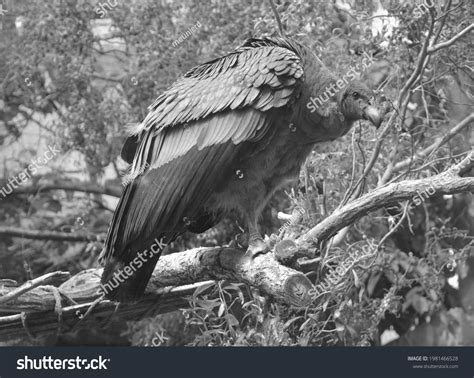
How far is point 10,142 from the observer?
5.90 metres

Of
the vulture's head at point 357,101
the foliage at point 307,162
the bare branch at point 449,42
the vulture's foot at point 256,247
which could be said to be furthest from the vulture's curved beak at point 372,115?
the bare branch at point 449,42

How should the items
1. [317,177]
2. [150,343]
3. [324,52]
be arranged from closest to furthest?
[317,177] < [324,52] < [150,343]

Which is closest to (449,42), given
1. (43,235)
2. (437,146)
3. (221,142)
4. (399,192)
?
(437,146)

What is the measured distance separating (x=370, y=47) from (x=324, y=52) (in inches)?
11.7

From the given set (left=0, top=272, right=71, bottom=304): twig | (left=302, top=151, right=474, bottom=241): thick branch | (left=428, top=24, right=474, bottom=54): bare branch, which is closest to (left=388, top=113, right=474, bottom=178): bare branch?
(left=428, top=24, right=474, bottom=54): bare branch

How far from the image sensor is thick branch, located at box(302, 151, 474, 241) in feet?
8.76

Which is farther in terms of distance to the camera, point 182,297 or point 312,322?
point 312,322

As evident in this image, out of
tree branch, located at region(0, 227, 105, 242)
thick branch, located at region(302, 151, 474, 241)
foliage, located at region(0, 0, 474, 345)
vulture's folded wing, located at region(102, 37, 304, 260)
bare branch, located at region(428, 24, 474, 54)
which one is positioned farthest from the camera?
tree branch, located at region(0, 227, 105, 242)

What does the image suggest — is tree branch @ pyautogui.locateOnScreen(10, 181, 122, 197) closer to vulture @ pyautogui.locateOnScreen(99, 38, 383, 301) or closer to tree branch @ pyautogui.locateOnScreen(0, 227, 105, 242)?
tree branch @ pyautogui.locateOnScreen(0, 227, 105, 242)

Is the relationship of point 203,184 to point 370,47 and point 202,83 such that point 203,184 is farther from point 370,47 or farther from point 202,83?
point 370,47

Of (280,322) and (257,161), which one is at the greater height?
(257,161)

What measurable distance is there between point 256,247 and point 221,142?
43cm

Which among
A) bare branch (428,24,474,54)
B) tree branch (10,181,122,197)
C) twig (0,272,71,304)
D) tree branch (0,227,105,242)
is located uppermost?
bare branch (428,24,474,54)

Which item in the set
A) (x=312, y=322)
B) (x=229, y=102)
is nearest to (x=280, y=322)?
(x=312, y=322)
